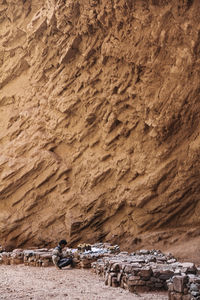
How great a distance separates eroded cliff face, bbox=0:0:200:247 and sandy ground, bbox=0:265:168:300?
5773 millimetres

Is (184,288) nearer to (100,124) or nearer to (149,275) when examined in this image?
(149,275)

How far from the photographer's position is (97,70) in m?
15.0

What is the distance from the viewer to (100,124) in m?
15.2

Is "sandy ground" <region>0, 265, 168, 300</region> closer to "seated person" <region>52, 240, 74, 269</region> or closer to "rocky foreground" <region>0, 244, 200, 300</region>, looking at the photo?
"rocky foreground" <region>0, 244, 200, 300</region>

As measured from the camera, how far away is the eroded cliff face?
42.9 ft

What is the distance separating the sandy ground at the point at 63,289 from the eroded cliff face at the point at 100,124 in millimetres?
5773

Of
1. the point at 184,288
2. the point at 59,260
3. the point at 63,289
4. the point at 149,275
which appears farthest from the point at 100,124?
the point at 184,288

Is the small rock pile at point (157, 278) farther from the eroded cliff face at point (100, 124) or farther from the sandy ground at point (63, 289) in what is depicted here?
the eroded cliff face at point (100, 124)

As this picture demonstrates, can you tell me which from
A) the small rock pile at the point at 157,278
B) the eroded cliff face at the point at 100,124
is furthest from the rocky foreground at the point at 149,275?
the eroded cliff face at the point at 100,124

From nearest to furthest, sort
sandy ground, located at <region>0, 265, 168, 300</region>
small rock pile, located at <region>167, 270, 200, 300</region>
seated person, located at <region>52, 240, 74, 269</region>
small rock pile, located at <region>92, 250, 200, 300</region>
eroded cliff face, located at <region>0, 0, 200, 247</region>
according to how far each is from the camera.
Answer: small rock pile, located at <region>167, 270, 200, 300</region>
small rock pile, located at <region>92, 250, 200, 300</region>
sandy ground, located at <region>0, 265, 168, 300</region>
seated person, located at <region>52, 240, 74, 269</region>
eroded cliff face, located at <region>0, 0, 200, 247</region>

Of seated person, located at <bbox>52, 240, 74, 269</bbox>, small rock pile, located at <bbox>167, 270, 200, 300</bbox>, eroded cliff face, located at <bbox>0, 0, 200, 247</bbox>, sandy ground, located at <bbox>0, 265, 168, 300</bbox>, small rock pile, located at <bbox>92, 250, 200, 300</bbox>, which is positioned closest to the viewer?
small rock pile, located at <bbox>167, 270, 200, 300</bbox>

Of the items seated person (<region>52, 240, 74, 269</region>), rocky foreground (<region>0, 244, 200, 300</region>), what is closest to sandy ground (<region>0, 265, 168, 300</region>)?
rocky foreground (<region>0, 244, 200, 300</region>)

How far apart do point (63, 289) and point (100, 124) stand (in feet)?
30.4

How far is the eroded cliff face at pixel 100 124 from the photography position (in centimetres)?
1307
